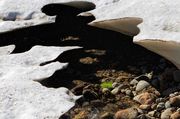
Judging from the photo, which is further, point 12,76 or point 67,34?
point 67,34

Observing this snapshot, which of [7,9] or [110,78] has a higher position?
[7,9]

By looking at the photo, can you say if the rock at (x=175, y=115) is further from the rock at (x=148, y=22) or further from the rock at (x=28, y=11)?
the rock at (x=28, y=11)

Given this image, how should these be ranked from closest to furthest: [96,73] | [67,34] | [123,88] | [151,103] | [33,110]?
[33,110] < [151,103] < [123,88] < [96,73] < [67,34]

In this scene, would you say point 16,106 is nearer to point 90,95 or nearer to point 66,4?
point 90,95

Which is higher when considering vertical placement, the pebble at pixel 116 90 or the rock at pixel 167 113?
the pebble at pixel 116 90

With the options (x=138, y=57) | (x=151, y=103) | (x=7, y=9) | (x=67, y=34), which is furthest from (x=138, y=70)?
(x=7, y=9)

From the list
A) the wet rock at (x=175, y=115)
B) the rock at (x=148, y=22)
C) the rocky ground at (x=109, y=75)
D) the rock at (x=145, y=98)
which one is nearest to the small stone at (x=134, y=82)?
the rocky ground at (x=109, y=75)

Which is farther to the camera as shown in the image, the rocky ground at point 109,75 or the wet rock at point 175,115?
the rocky ground at point 109,75

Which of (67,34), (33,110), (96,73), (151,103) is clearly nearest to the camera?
(33,110)
